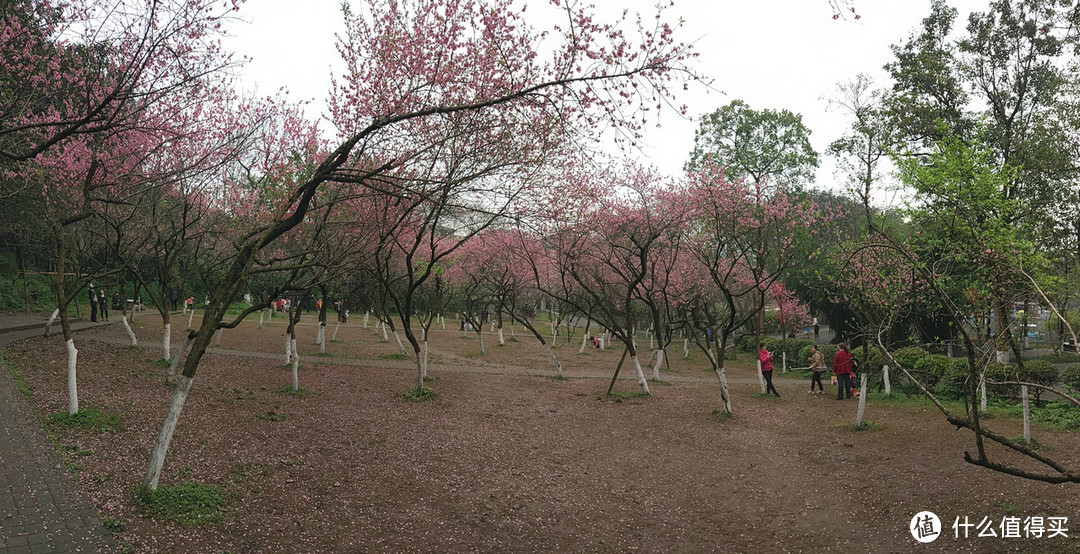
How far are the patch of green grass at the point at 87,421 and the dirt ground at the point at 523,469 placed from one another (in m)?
0.21

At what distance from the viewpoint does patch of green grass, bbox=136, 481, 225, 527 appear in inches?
240

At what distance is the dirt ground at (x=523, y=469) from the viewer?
665 cm

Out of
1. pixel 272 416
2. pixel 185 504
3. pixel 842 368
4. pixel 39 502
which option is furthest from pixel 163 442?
pixel 842 368

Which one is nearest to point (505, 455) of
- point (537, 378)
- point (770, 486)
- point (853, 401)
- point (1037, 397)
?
point (770, 486)

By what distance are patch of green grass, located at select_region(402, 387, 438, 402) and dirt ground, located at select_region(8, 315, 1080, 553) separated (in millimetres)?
348

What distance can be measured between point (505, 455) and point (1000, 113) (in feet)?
71.8

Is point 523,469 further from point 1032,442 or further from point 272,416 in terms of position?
point 1032,442

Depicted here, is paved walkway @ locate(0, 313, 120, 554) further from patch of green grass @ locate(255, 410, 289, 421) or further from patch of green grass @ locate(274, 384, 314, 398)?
patch of green grass @ locate(274, 384, 314, 398)

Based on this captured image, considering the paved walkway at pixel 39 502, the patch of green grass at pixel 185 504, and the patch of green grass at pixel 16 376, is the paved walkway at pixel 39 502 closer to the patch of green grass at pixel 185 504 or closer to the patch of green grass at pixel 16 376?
the patch of green grass at pixel 185 504

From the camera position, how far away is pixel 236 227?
54.4ft

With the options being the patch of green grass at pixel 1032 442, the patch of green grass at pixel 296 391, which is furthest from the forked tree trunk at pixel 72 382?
the patch of green grass at pixel 1032 442

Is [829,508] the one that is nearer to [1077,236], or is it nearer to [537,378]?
[537,378]

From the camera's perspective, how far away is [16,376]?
1237 cm

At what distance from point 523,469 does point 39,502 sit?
19.5ft
